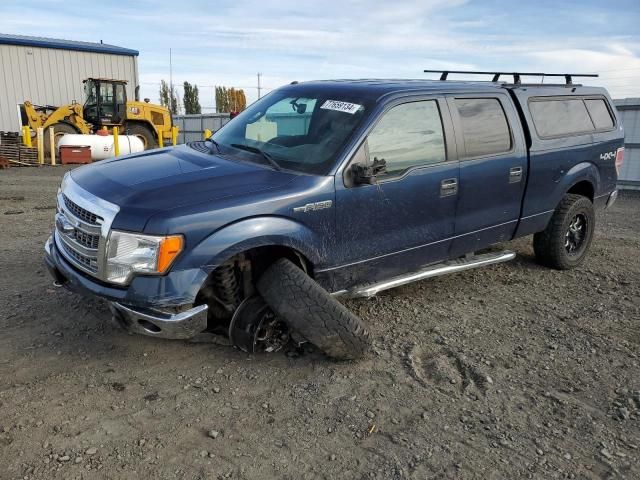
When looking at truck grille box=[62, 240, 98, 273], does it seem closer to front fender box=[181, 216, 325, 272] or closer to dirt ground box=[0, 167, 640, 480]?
dirt ground box=[0, 167, 640, 480]

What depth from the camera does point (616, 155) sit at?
19.1 feet

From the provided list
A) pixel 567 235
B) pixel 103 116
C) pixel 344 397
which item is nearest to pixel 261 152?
pixel 344 397

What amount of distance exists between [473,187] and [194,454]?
2.99 m

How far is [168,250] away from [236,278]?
2.00 feet

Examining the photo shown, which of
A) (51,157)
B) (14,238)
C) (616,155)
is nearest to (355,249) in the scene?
(616,155)

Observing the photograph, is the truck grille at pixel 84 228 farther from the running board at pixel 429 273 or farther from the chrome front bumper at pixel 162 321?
the running board at pixel 429 273

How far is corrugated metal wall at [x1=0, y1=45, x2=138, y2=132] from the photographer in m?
24.5

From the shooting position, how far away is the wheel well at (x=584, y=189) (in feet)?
18.4

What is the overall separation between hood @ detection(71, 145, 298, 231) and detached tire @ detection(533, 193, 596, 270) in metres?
3.27

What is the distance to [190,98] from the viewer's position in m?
42.0

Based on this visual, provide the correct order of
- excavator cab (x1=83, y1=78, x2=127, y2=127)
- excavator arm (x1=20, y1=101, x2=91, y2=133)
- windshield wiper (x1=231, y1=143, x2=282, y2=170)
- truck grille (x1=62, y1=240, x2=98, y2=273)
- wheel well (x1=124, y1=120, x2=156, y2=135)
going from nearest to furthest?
truck grille (x1=62, y1=240, x2=98, y2=273) → windshield wiper (x1=231, y1=143, x2=282, y2=170) → excavator arm (x1=20, y1=101, x2=91, y2=133) → excavator cab (x1=83, y1=78, x2=127, y2=127) → wheel well (x1=124, y1=120, x2=156, y2=135)

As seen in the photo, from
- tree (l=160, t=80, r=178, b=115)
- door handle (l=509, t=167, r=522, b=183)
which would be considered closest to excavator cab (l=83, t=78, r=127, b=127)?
door handle (l=509, t=167, r=522, b=183)

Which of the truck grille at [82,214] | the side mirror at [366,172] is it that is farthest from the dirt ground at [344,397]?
the side mirror at [366,172]

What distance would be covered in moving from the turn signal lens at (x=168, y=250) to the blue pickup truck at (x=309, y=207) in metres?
0.01
